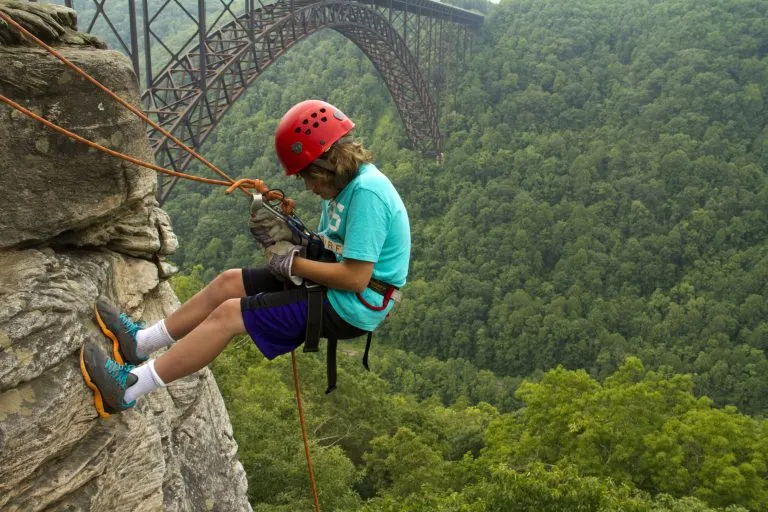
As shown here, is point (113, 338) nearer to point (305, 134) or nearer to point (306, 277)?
point (306, 277)

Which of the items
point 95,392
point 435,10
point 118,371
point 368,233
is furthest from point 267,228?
point 435,10

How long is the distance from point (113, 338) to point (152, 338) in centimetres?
19

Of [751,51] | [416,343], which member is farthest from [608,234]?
[751,51]

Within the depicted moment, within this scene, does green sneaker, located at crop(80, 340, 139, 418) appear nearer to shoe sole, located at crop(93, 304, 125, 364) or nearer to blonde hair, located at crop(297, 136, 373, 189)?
shoe sole, located at crop(93, 304, 125, 364)

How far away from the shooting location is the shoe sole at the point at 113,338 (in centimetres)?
351

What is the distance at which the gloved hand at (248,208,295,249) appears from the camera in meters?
3.40

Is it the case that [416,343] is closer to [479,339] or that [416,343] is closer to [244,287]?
[479,339]

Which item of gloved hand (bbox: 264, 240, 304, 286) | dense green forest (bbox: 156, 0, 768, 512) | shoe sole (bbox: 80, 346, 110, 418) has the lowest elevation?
dense green forest (bbox: 156, 0, 768, 512)

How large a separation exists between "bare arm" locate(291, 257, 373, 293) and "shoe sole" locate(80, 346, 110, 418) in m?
1.09

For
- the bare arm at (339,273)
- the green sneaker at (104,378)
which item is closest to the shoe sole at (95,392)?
the green sneaker at (104,378)

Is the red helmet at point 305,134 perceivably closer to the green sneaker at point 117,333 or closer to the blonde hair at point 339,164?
the blonde hair at point 339,164

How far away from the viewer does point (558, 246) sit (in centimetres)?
3375

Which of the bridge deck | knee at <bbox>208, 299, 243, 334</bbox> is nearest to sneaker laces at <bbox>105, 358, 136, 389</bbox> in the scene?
knee at <bbox>208, 299, 243, 334</bbox>

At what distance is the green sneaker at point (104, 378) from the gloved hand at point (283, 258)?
0.85m
